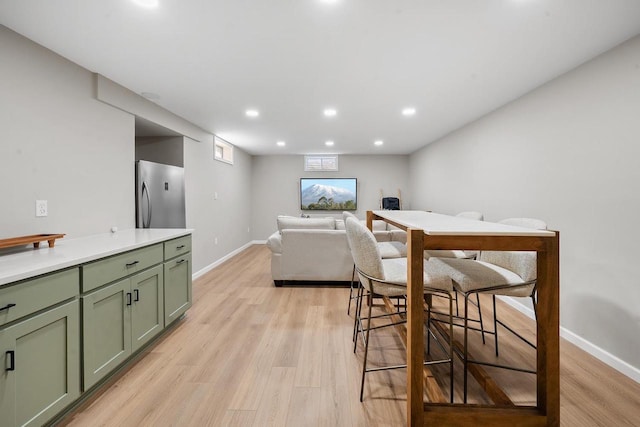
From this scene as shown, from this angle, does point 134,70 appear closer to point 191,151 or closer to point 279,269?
point 191,151

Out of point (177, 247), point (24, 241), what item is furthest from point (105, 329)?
point (177, 247)

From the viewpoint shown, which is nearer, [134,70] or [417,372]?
[417,372]

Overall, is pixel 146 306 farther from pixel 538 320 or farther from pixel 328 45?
pixel 538 320

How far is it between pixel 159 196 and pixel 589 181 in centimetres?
409

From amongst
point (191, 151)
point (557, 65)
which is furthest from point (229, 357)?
point (557, 65)

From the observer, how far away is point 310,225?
391cm

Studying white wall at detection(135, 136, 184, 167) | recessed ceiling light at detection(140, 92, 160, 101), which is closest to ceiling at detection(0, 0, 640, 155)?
recessed ceiling light at detection(140, 92, 160, 101)

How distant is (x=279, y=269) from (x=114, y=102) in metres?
2.49

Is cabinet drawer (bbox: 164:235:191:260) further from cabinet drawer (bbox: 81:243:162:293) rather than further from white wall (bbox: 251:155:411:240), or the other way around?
white wall (bbox: 251:155:411:240)

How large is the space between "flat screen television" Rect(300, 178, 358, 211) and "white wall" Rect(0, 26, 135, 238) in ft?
15.5

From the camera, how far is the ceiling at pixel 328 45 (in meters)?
1.71

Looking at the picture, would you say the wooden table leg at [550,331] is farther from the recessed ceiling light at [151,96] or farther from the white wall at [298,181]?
the white wall at [298,181]

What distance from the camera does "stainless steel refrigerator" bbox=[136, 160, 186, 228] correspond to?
3.12 metres

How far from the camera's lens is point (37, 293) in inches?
52.7
